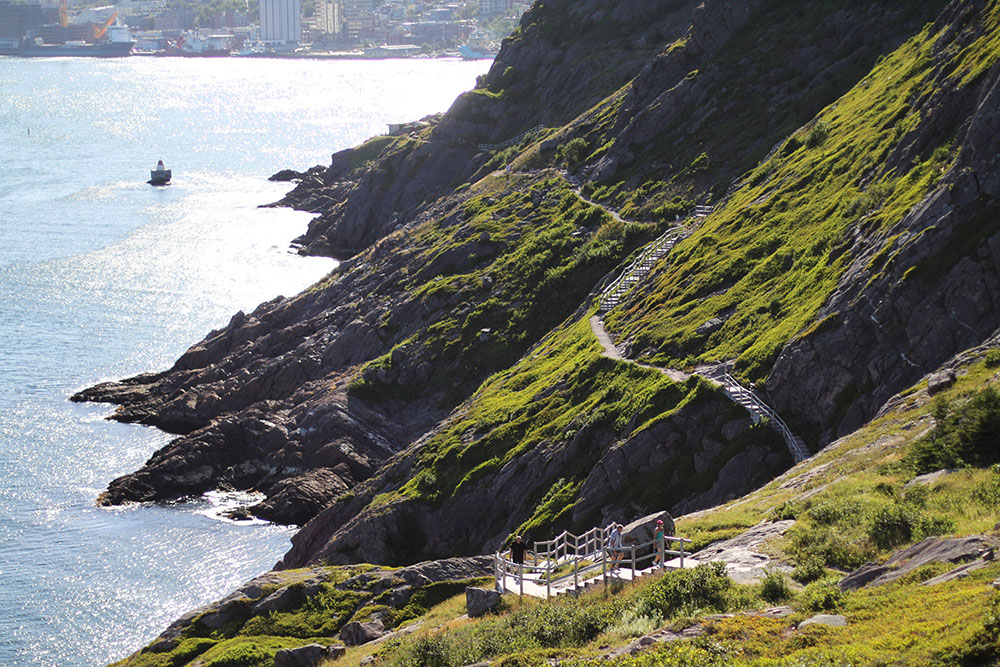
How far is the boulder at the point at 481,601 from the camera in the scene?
34.2 metres

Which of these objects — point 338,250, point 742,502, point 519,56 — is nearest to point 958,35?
point 742,502

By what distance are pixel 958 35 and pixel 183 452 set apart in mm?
60635

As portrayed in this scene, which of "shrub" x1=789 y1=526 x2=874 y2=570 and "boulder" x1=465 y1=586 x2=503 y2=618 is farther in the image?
"boulder" x1=465 y1=586 x2=503 y2=618

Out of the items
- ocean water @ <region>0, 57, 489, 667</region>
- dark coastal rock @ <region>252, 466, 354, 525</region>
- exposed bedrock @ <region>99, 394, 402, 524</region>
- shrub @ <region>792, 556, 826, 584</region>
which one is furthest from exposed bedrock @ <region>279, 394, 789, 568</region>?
shrub @ <region>792, 556, 826, 584</region>

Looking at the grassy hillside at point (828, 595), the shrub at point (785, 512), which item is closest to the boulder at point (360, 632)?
the grassy hillside at point (828, 595)

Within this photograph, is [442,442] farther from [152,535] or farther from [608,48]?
[608,48]

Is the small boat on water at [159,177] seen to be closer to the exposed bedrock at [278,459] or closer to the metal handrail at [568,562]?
the exposed bedrock at [278,459]

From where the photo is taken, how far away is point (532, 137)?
11762 cm

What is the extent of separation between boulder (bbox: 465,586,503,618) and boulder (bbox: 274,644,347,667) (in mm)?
5508

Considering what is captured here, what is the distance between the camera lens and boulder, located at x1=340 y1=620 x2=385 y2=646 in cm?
3866

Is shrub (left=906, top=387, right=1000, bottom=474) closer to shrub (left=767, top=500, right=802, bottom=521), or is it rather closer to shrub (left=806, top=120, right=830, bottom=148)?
shrub (left=767, top=500, right=802, bottom=521)

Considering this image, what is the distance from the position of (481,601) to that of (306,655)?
22.5ft

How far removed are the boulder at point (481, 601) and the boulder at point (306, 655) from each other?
551 cm

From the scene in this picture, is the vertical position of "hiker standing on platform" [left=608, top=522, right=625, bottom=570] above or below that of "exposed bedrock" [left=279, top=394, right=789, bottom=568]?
above
